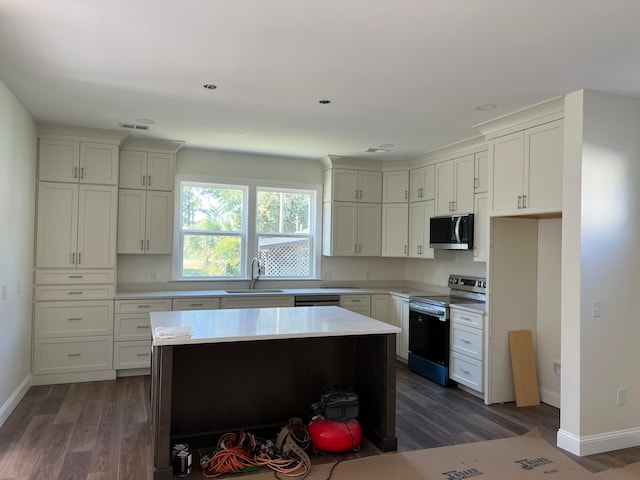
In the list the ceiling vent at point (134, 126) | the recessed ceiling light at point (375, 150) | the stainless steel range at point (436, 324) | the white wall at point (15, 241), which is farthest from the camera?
the recessed ceiling light at point (375, 150)

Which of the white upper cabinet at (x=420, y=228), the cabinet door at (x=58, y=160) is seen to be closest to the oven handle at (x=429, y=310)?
the white upper cabinet at (x=420, y=228)

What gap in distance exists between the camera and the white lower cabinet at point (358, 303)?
560 cm

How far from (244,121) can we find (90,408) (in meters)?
2.83

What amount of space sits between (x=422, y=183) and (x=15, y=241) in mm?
4274

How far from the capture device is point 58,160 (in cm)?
459

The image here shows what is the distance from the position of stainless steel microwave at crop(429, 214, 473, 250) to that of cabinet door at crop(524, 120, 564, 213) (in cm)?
94

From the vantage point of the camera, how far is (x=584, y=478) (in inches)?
112

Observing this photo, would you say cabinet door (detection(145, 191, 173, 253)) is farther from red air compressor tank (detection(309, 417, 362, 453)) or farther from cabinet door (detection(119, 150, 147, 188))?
red air compressor tank (detection(309, 417, 362, 453))

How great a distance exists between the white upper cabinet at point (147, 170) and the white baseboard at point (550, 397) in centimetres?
436

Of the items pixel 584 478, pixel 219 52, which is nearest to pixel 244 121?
pixel 219 52

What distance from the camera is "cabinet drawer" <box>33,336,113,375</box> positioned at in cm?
448

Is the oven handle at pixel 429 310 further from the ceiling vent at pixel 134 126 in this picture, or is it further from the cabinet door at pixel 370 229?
the ceiling vent at pixel 134 126

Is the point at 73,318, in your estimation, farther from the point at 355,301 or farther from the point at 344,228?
the point at 344,228

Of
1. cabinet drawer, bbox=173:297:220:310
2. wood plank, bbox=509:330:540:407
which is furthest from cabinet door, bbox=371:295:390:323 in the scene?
cabinet drawer, bbox=173:297:220:310
